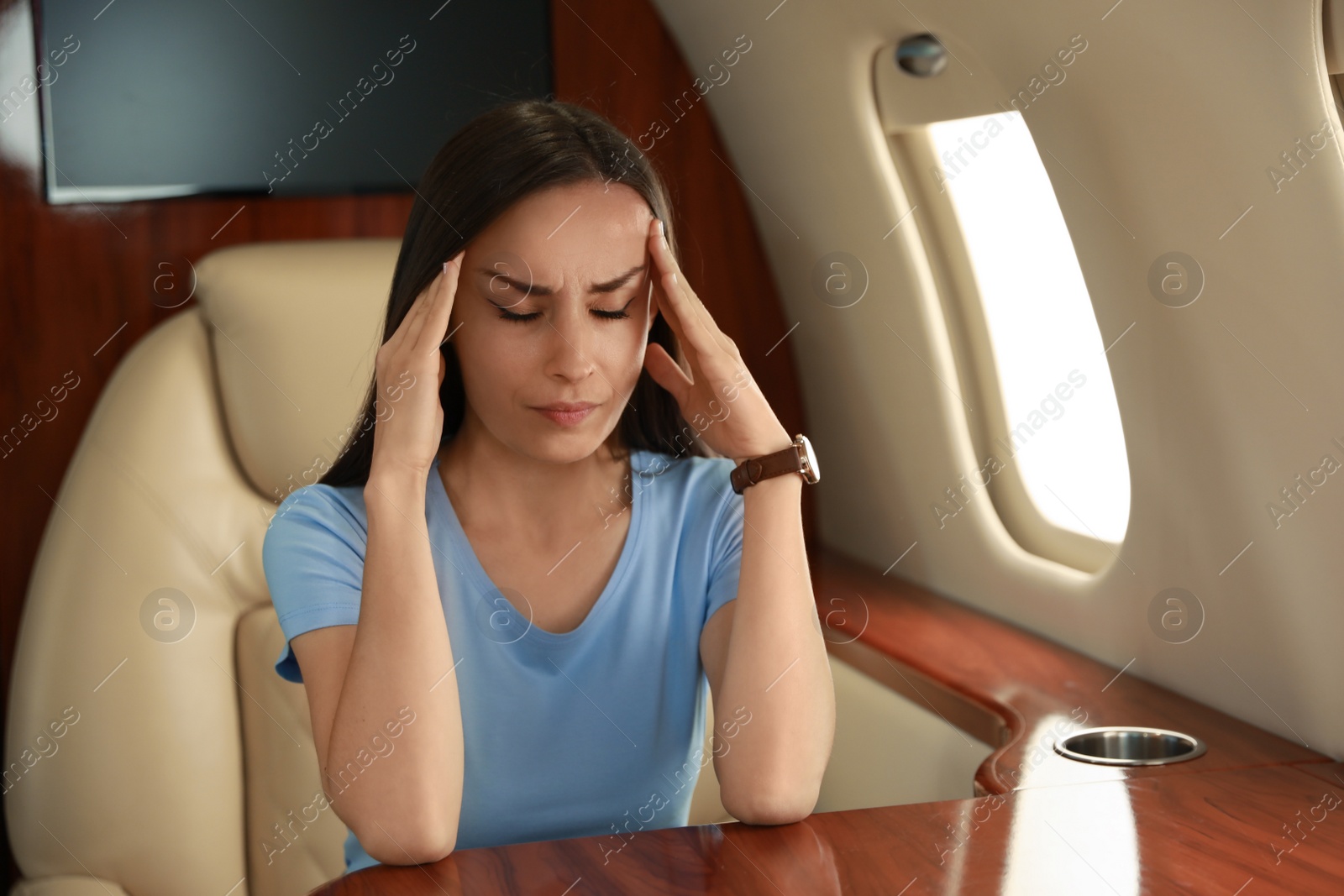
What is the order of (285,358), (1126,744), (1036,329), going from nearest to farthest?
(1126,744), (285,358), (1036,329)

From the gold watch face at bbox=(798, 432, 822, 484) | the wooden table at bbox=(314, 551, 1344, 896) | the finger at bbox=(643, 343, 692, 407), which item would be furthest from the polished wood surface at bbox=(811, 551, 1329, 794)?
the finger at bbox=(643, 343, 692, 407)

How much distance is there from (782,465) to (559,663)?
315 mm

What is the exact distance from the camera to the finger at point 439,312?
1.17m

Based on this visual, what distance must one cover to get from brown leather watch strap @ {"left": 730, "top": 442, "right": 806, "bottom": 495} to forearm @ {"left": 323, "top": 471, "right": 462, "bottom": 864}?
0.34m

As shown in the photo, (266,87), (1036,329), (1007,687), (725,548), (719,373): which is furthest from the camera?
(266,87)

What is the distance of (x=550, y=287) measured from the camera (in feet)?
3.98

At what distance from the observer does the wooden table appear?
0.95 m

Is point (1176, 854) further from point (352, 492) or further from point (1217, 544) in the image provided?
point (352, 492)

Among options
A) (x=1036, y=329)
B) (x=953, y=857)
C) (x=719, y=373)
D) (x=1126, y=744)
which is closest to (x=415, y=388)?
(x=719, y=373)

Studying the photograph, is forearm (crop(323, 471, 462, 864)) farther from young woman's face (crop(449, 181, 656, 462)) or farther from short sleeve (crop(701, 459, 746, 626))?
short sleeve (crop(701, 459, 746, 626))

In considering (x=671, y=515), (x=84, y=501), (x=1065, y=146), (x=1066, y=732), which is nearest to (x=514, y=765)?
(x=671, y=515)

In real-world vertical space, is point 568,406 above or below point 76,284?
below

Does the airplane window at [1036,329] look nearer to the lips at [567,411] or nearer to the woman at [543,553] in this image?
the woman at [543,553]

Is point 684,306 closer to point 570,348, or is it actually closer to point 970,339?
point 570,348
